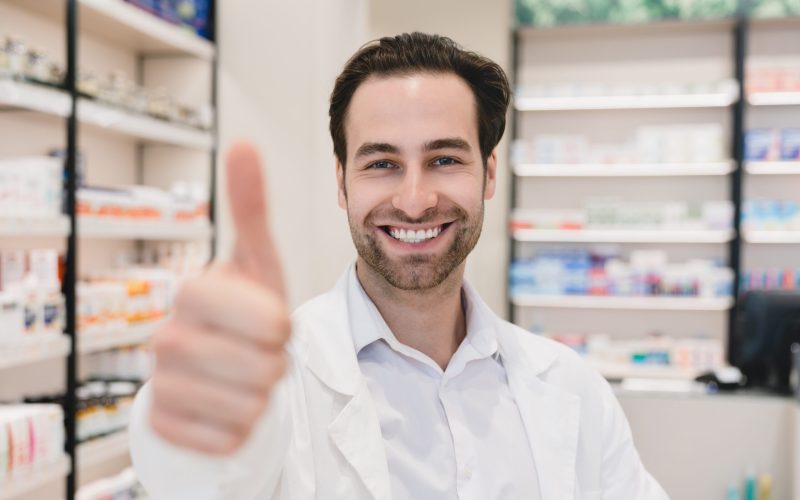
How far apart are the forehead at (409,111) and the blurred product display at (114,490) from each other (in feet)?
7.66

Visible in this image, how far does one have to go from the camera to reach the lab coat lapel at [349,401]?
1.24 meters

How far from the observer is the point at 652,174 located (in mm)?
5039

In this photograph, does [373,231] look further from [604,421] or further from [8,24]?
[8,24]

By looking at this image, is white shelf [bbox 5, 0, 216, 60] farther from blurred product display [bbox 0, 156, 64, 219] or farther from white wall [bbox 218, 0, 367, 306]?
blurred product display [bbox 0, 156, 64, 219]

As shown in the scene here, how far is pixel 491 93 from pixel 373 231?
0.44 meters

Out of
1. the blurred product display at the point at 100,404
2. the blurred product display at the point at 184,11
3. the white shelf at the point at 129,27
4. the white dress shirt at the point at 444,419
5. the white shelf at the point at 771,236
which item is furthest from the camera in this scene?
the white shelf at the point at 771,236

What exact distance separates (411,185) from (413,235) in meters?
0.09

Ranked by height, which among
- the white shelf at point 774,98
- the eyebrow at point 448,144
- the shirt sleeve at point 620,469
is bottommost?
the shirt sleeve at point 620,469

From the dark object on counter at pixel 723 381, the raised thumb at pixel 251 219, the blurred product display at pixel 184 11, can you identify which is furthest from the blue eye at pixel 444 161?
the blurred product display at pixel 184 11

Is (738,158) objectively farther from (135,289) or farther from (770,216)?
(135,289)

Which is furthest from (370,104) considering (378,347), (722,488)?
(722,488)

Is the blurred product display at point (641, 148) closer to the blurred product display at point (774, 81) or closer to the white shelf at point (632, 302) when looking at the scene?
the blurred product display at point (774, 81)

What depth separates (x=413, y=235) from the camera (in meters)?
1.36

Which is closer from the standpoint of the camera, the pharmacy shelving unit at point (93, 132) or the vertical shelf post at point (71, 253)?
the pharmacy shelving unit at point (93, 132)
